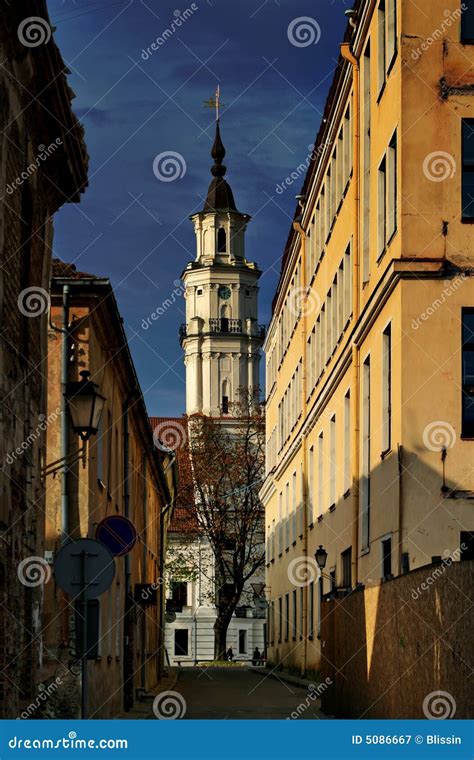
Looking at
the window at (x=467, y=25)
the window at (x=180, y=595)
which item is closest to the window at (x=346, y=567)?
the window at (x=467, y=25)

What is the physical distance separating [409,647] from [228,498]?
171 feet

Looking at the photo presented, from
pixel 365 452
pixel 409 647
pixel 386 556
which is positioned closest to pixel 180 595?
pixel 365 452

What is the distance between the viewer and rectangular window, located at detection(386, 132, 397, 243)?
2368cm

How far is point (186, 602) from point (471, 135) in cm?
6849

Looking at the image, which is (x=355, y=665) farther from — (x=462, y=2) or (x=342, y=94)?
(x=342, y=94)

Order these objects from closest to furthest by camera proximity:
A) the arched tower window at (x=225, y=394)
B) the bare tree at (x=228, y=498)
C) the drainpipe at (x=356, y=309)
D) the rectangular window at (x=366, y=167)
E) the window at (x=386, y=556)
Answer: the window at (x=386, y=556), the rectangular window at (x=366, y=167), the drainpipe at (x=356, y=309), the bare tree at (x=228, y=498), the arched tower window at (x=225, y=394)

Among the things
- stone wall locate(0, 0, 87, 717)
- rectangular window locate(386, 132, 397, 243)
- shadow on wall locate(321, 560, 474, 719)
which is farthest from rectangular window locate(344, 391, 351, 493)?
stone wall locate(0, 0, 87, 717)

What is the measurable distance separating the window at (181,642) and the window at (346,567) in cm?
5956

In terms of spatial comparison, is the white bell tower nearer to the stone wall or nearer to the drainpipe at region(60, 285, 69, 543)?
the drainpipe at region(60, 285, 69, 543)

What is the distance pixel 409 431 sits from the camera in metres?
22.1

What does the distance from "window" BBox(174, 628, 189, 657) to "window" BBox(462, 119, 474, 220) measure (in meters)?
68.8

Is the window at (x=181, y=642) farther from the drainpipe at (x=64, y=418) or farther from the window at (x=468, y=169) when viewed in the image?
the drainpipe at (x=64, y=418)

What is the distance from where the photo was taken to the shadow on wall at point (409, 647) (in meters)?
13.7

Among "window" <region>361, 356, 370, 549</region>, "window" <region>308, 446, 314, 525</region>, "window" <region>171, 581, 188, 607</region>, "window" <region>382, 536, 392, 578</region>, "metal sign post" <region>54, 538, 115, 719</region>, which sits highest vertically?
"window" <region>171, 581, 188, 607</region>
